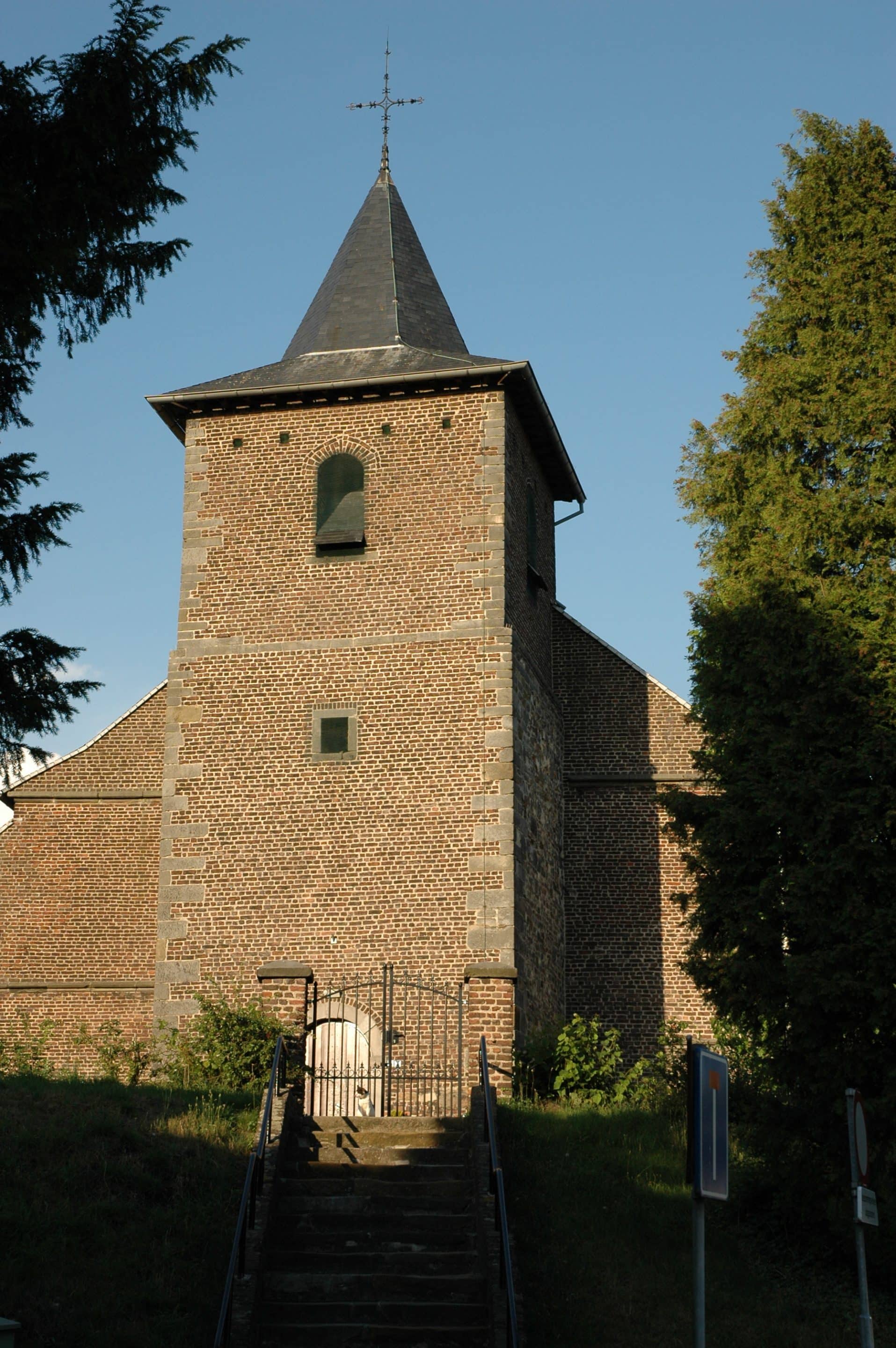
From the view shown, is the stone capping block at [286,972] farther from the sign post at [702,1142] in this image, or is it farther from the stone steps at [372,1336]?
the sign post at [702,1142]

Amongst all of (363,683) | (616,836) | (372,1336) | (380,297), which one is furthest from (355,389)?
(372,1336)

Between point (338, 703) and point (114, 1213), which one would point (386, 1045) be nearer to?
point (338, 703)

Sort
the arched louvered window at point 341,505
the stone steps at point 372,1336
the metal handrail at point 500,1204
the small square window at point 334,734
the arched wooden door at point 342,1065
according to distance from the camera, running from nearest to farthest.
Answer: the metal handrail at point 500,1204, the stone steps at point 372,1336, the arched wooden door at point 342,1065, the small square window at point 334,734, the arched louvered window at point 341,505

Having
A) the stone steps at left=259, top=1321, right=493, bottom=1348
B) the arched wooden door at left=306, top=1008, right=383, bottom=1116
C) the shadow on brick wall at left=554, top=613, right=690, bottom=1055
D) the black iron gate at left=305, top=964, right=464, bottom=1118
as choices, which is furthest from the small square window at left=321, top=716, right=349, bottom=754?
the stone steps at left=259, top=1321, right=493, bottom=1348

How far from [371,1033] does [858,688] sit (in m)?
7.67

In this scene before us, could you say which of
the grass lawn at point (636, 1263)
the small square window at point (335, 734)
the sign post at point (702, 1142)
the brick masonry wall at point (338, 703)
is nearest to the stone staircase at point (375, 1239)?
the grass lawn at point (636, 1263)

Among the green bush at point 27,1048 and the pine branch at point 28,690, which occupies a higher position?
the pine branch at point 28,690

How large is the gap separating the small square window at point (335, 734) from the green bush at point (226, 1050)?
3.44m

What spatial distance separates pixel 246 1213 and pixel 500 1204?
1900 millimetres

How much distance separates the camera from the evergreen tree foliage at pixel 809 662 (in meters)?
13.4

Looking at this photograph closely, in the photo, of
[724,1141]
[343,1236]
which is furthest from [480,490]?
[724,1141]

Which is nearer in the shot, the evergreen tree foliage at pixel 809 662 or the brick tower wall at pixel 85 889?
the evergreen tree foliage at pixel 809 662

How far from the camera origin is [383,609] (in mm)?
20266

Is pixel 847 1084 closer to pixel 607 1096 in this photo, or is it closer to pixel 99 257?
pixel 607 1096
